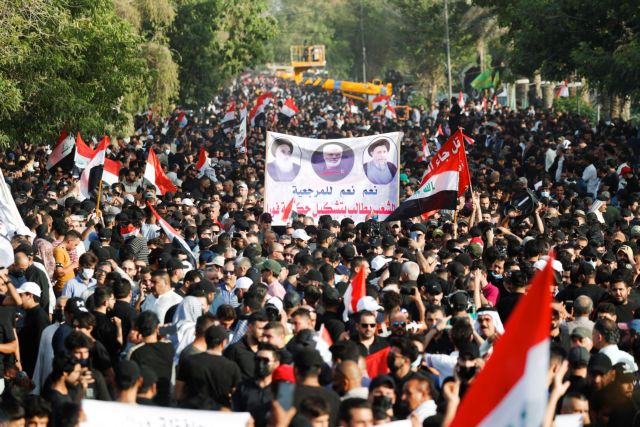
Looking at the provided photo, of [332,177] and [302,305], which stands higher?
[332,177]

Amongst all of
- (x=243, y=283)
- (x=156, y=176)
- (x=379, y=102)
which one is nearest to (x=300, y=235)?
(x=243, y=283)

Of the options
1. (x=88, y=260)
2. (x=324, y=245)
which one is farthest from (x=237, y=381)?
(x=324, y=245)

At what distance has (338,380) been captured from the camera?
26.1 feet

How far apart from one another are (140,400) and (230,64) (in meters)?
39.5

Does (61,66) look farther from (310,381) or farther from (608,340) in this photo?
(310,381)

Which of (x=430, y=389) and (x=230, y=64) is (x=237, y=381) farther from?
(x=230, y=64)

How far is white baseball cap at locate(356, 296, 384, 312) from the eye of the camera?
391 inches

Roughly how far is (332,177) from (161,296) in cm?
735

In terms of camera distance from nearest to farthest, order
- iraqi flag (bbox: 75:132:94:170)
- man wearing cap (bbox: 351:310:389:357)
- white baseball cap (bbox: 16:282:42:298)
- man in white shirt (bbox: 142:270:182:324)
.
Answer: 1. man wearing cap (bbox: 351:310:389:357)
2. white baseball cap (bbox: 16:282:42:298)
3. man in white shirt (bbox: 142:270:182:324)
4. iraqi flag (bbox: 75:132:94:170)

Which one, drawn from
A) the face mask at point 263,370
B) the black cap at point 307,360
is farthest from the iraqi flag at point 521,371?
the face mask at point 263,370

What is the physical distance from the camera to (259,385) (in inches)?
324

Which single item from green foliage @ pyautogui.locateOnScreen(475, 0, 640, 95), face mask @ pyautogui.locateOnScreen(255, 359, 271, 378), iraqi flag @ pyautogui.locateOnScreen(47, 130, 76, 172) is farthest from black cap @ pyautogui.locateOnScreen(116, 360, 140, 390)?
green foliage @ pyautogui.locateOnScreen(475, 0, 640, 95)

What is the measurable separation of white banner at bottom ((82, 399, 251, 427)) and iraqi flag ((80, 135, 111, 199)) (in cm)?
1230

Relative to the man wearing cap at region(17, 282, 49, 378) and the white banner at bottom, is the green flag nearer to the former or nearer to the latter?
the man wearing cap at region(17, 282, 49, 378)
